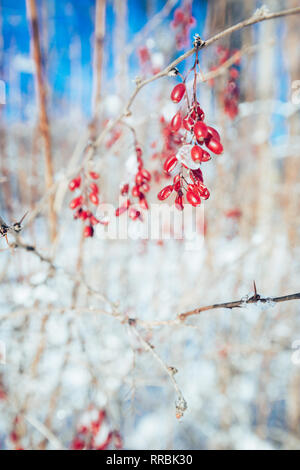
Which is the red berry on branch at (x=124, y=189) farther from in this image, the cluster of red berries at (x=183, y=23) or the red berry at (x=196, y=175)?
the cluster of red berries at (x=183, y=23)

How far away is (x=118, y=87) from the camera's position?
176 centimetres

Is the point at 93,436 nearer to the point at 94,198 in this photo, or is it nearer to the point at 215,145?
the point at 94,198

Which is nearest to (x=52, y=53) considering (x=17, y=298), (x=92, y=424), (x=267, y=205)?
(x=17, y=298)

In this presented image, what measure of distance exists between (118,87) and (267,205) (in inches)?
105

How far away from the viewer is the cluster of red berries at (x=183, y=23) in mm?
1331

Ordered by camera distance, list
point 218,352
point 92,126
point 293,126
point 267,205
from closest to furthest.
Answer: point 92,126, point 218,352, point 293,126, point 267,205

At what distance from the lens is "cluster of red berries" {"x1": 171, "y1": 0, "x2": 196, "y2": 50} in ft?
4.37

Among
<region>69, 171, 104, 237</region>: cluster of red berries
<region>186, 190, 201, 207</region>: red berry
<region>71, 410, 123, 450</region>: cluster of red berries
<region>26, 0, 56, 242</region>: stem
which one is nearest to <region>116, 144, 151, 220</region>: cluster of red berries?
<region>69, 171, 104, 237</region>: cluster of red berries

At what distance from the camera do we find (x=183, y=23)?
1.34 metres

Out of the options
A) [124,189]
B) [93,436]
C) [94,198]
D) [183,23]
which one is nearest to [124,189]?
[124,189]

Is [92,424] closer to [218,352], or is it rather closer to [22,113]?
[218,352]

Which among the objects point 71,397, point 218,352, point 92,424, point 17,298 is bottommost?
point 71,397

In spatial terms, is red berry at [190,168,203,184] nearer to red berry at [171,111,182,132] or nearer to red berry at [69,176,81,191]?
red berry at [171,111,182,132]

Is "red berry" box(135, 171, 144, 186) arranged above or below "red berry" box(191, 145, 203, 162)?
above
